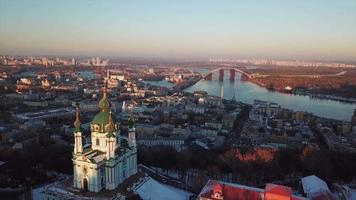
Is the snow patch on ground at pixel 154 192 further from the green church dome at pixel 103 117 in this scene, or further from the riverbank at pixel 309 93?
the riverbank at pixel 309 93

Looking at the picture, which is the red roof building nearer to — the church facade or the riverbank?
the church facade

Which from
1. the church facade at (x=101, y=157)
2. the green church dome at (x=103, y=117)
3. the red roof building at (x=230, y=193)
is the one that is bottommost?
the red roof building at (x=230, y=193)

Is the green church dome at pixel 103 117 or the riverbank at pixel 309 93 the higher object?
the green church dome at pixel 103 117

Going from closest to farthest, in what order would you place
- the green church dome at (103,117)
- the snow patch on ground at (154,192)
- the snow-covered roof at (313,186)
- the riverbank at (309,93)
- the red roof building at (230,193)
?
the red roof building at (230,193), the green church dome at (103,117), the snow patch on ground at (154,192), the snow-covered roof at (313,186), the riverbank at (309,93)

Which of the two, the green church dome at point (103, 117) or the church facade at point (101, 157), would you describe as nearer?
the church facade at point (101, 157)

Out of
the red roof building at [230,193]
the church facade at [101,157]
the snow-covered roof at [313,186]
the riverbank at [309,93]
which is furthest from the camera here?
the riverbank at [309,93]

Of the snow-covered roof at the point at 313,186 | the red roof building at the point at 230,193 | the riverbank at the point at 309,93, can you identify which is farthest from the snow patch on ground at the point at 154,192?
the riverbank at the point at 309,93

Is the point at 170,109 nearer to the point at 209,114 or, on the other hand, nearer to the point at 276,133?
the point at 209,114

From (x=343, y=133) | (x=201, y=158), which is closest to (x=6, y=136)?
(x=201, y=158)

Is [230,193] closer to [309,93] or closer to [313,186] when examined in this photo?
[313,186]
